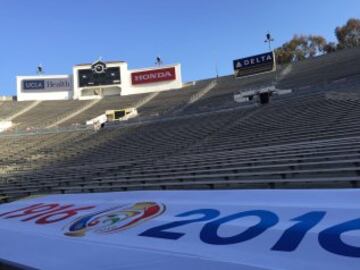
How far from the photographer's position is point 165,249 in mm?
2451

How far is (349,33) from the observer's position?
56.2 m

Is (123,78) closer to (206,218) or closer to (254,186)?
(254,186)

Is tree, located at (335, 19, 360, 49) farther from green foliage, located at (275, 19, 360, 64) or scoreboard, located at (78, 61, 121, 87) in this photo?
scoreboard, located at (78, 61, 121, 87)

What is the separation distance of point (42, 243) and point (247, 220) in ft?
4.29

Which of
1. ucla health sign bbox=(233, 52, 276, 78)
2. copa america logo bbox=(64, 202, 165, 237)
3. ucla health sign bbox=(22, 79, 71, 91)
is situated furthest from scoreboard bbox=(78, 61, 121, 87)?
copa america logo bbox=(64, 202, 165, 237)

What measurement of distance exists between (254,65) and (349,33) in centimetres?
2298

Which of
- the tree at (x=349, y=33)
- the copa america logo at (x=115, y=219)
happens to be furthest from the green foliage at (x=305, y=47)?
the copa america logo at (x=115, y=219)

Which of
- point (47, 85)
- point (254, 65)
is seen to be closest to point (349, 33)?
point (254, 65)

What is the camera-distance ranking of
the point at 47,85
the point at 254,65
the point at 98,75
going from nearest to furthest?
the point at 254,65 → the point at 98,75 → the point at 47,85

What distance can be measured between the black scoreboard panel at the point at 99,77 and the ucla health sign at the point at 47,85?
5.67 feet

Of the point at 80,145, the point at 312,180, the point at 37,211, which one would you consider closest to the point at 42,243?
the point at 37,211

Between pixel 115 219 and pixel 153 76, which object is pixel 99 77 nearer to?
pixel 153 76

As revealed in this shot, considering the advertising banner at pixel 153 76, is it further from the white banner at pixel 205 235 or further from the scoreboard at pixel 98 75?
the white banner at pixel 205 235

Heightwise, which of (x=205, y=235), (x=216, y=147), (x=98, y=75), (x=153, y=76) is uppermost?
(x=98, y=75)
